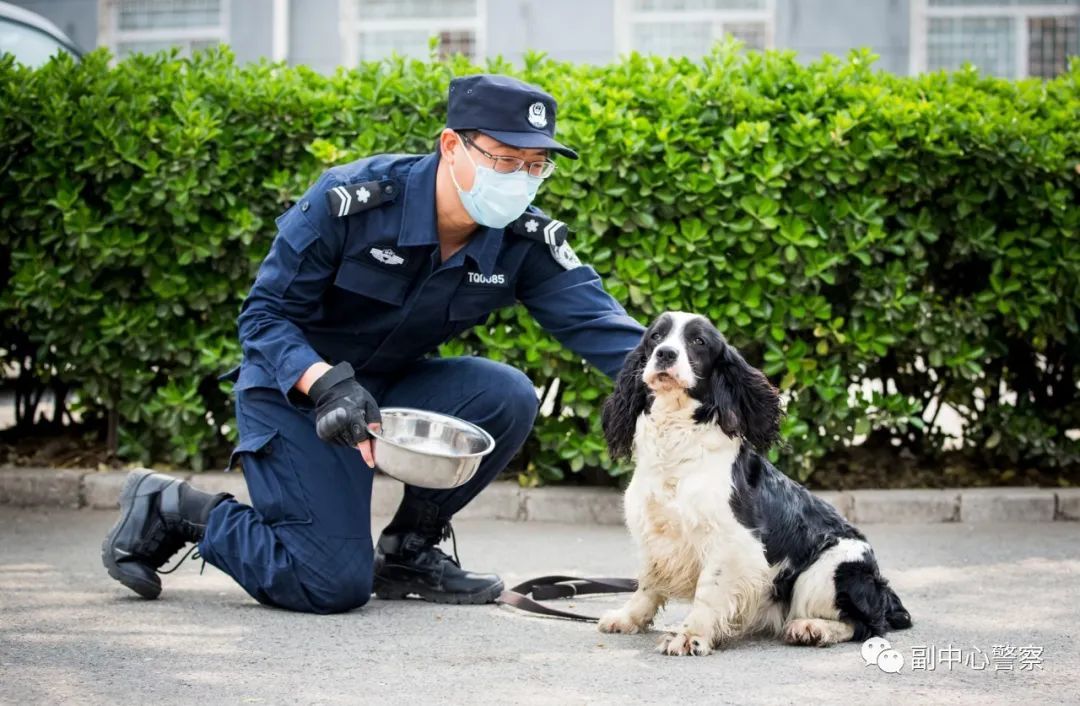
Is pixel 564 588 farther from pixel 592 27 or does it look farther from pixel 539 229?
pixel 592 27

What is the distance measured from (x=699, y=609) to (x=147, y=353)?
3.89 metres

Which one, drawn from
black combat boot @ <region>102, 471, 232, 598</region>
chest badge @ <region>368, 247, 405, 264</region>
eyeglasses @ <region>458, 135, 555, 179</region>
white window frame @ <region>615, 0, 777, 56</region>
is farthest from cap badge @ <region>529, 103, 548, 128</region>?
white window frame @ <region>615, 0, 777, 56</region>

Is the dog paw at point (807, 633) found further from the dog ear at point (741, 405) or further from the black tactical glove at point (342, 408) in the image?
the black tactical glove at point (342, 408)

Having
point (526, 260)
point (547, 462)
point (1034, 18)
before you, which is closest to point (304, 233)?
point (526, 260)

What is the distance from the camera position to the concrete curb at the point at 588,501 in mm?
6824

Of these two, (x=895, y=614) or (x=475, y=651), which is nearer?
(x=475, y=651)

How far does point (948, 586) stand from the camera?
5.41m

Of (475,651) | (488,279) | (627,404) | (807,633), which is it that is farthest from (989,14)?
(475,651)

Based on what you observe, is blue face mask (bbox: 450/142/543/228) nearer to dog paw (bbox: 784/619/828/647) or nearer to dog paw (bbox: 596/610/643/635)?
dog paw (bbox: 596/610/643/635)

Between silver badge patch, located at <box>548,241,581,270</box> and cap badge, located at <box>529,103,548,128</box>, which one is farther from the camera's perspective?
silver badge patch, located at <box>548,241,581,270</box>

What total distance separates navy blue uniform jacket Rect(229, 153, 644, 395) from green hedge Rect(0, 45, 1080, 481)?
148 centimetres

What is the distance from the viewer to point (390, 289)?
4.89 m

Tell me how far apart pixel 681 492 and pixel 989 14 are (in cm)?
1284

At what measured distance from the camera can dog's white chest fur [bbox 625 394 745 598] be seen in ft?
14.0
